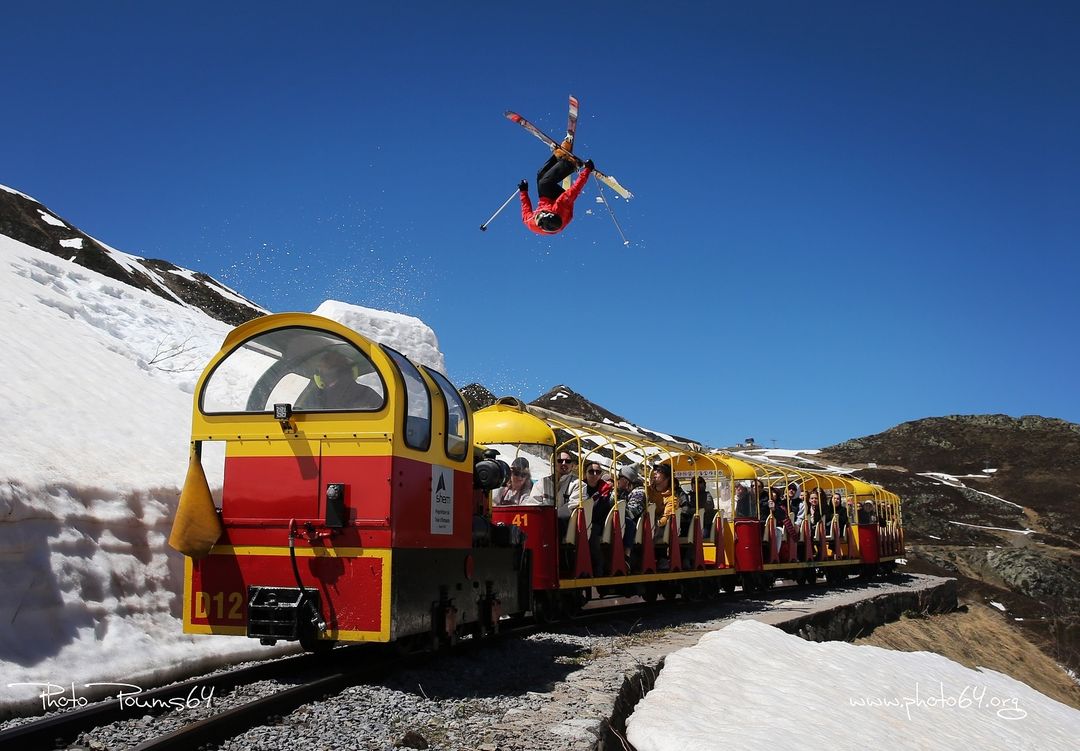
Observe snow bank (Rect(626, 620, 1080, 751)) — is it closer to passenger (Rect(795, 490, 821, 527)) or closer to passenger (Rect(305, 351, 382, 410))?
passenger (Rect(305, 351, 382, 410))

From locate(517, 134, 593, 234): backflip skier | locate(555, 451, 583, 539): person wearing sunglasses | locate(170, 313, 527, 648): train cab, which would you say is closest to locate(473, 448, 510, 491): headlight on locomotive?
locate(170, 313, 527, 648): train cab

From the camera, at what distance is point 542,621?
1158 centimetres

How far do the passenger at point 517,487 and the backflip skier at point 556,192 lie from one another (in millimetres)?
4446

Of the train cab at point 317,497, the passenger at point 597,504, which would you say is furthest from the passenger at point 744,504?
the train cab at point 317,497

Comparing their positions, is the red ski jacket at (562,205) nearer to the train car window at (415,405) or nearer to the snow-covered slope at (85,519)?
the snow-covered slope at (85,519)

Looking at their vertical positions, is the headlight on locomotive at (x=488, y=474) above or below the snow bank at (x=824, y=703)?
above

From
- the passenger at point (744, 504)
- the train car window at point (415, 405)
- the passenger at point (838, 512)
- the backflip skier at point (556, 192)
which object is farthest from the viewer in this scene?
the passenger at point (838, 512)

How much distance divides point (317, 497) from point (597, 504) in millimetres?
6613

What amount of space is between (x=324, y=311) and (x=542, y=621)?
22559 mm

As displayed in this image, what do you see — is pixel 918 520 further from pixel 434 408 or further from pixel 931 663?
pixel 434 408

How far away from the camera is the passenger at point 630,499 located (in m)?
13.8

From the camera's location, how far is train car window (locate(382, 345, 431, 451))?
725 centimetres

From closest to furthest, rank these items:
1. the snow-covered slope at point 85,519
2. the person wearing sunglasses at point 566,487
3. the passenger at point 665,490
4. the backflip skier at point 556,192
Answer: the snow-covered slope at point 85,519 → the person wearing sunglasses at point 566,487 → the backflip skier at point 556,192 → the passenger at point 665,490

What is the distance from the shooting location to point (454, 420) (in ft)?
26.9
